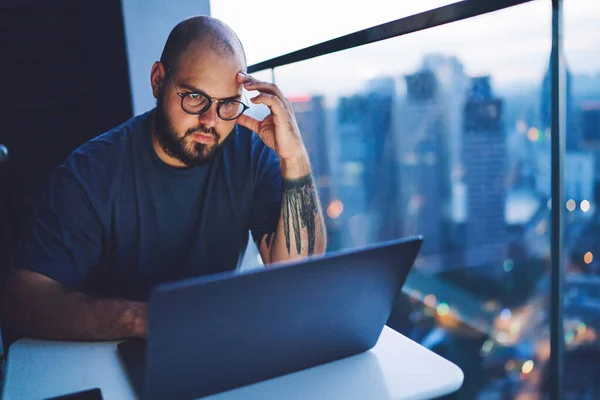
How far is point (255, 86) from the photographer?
50.5 inches

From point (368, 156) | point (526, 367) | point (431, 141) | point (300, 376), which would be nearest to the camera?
point (300, 376)

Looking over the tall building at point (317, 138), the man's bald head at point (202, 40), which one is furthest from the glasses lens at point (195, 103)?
the tall building at point (317, 138)

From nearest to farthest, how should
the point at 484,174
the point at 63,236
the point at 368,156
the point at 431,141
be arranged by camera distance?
the point at 63,236, the point at 368,156, the point at 484,174, the point at 431,141

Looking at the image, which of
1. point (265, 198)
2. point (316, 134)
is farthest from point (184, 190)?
point (316, 134)

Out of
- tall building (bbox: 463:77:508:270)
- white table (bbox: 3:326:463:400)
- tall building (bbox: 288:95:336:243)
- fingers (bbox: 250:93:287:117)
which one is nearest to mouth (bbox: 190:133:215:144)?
fingers (bbox: 250:93:287:117)

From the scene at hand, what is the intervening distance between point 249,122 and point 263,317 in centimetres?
91

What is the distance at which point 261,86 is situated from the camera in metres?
1.30

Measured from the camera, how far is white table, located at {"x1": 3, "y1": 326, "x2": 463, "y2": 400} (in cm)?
73

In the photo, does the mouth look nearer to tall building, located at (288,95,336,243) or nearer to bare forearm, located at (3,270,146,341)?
tall building, located at (288,95,336,243)

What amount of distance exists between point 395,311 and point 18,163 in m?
1.96

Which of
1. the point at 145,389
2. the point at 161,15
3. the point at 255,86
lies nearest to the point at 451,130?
the point at 161,15

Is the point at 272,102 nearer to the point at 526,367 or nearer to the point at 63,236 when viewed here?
the point at 63,236

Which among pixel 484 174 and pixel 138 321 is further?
pixel 484 174

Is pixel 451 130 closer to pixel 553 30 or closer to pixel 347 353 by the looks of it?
pixel 553 30
